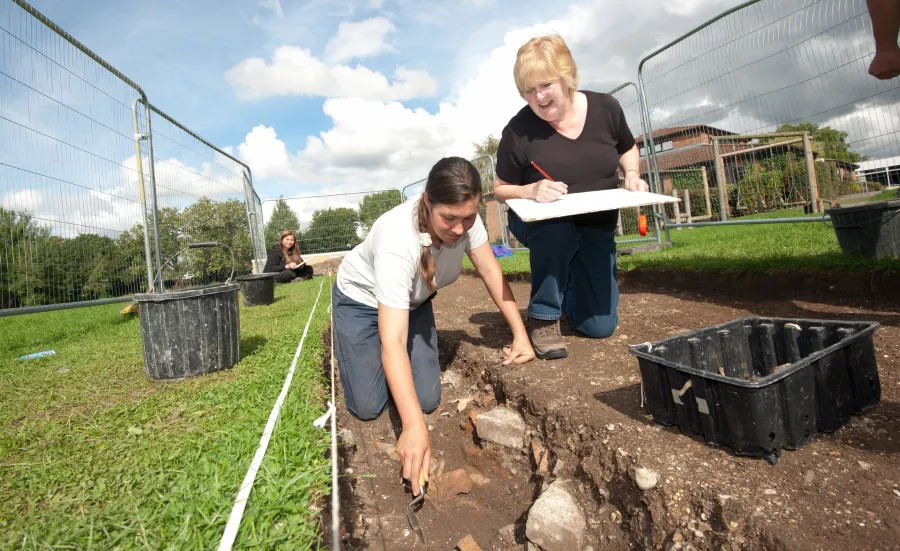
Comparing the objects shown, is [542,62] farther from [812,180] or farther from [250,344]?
[812,180]

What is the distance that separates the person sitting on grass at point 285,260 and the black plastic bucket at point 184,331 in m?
7.60

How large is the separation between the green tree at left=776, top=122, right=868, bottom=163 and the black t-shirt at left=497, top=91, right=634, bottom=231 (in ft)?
7.81

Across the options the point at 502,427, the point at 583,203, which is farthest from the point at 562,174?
the point at 502,427

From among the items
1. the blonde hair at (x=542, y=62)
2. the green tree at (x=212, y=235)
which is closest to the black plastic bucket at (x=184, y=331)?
the blonde hair at (x=542, y=62)

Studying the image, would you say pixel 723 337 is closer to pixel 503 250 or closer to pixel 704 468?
pixel 704 468

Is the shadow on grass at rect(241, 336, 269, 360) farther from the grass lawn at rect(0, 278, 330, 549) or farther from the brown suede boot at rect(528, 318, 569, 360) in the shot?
the brown suede boot at rect(528, 318, 569, 360)

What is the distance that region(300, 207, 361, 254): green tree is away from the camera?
14.4 meters

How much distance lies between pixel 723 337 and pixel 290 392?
204 cm

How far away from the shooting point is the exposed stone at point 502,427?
8.11ft

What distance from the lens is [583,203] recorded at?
2670mm

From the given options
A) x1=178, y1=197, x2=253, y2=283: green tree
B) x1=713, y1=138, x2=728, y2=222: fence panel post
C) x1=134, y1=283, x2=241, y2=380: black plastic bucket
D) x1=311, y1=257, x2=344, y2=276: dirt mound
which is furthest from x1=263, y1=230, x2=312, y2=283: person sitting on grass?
x1=713, y1=138, x2=728, y2=222: fence panel post

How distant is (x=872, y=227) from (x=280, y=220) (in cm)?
1347

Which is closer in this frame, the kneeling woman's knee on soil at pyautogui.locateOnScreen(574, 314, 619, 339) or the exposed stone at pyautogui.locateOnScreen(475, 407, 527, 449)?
the exposed stone at pyautogui.locateOnScreen(475, 407, 527, 449)

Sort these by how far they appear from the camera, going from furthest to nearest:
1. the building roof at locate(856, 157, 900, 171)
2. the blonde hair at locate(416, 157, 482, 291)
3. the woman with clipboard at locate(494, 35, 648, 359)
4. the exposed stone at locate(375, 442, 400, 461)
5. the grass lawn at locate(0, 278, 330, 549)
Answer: the building roof at locate(856, 157, 900, 171)
the woman with clipboard at locate(494, 35, 648, 359)
the exposed stone at locate(375, 442, 400, 461)
the blonde hair at locate(416, 157, 482, 291)
the grass lawn at locate(0, 278, 330, 549)
